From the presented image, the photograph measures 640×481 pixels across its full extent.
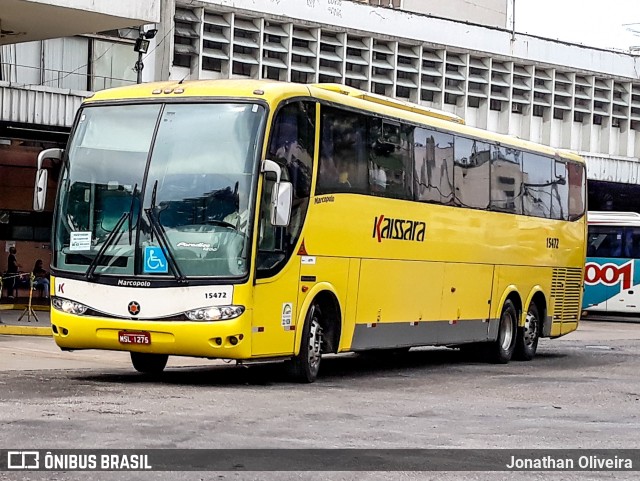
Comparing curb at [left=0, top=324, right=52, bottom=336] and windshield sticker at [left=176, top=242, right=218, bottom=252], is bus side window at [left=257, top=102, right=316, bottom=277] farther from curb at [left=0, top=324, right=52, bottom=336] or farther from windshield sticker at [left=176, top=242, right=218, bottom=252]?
curb at [left=0, top=324, right=52, bottom=336]

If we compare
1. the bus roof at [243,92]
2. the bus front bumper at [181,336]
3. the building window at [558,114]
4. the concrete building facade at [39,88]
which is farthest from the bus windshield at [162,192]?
the building window at [558,114]

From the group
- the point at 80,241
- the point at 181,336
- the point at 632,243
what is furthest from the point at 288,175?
the point at 632,243

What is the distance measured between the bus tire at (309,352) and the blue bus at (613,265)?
1070 inches

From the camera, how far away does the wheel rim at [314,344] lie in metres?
16.6

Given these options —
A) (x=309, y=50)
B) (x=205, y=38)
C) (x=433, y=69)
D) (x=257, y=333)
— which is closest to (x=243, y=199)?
(x=257, y=333)

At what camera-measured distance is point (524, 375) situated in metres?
20.0

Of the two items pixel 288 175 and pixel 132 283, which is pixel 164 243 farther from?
pixel 288 175

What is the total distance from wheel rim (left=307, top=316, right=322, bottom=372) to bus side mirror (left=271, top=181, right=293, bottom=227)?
1.80 metres

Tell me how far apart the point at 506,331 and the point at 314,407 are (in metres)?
9.83

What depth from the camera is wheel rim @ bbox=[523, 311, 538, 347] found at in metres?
23.7

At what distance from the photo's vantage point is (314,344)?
54.7 ft

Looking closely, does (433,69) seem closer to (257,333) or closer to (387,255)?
(387,255)

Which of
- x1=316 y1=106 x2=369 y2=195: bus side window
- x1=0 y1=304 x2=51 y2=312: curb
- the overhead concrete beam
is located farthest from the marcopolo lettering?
x1=0 y1=304 x2=51 y2=312: curb

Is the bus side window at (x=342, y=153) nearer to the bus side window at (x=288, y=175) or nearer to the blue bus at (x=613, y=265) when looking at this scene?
the bus side window at (x=288, y=175)
